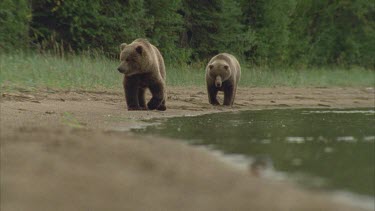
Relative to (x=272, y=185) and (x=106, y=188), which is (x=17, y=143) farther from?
(x=272, y=185)

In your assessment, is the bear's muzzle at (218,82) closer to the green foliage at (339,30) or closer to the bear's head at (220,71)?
the bear's head at (220,71)

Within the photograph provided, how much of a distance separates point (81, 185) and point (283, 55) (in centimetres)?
2850

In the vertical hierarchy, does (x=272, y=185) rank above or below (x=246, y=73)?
above

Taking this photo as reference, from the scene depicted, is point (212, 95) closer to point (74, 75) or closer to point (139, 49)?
point (139, 49)

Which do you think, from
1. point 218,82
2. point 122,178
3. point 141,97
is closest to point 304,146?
point 122,178

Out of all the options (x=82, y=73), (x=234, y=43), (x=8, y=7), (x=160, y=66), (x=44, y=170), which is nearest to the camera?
(x=44, y=170)

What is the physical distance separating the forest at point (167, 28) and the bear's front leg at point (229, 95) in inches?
230

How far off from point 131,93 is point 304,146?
4.72m

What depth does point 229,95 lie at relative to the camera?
11.3m

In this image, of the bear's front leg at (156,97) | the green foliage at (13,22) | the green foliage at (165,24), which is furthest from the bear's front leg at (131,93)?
the green foliage at (165,24)

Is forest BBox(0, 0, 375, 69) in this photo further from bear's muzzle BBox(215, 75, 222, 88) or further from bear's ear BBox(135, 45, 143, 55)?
bear's ear BBox(135, 45, 143, 55)

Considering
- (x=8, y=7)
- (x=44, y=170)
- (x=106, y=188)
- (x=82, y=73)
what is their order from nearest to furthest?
1. (x=106, y=188)
2. (x=44, y=170)
3. (x=82, y=73)
4. (x=8, y=7)

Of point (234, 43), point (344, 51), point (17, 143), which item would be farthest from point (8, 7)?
point (344, 51)

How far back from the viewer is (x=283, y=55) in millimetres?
30469
